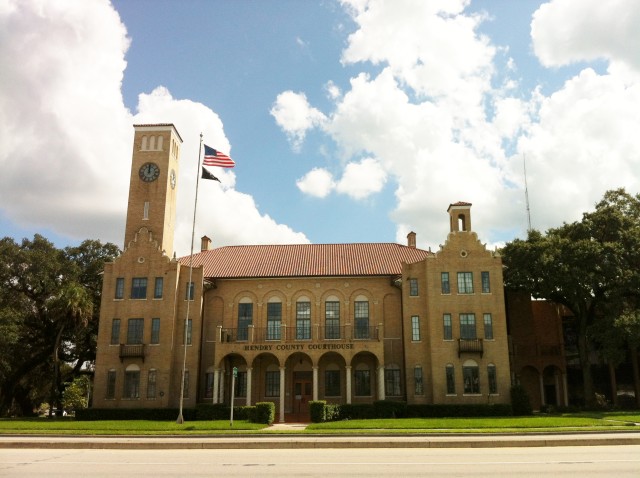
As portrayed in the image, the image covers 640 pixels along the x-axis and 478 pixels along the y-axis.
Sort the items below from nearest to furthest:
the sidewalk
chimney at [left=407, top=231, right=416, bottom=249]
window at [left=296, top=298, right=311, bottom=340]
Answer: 1. the sidewalk
2. window at [left=296, top=298, right=311, bottom=340]
3. chimney at [left=407, top=231, right=416, bottom=249]

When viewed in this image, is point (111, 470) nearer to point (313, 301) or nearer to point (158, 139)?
point (313, 301)

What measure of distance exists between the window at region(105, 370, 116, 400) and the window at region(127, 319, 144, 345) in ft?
7.55

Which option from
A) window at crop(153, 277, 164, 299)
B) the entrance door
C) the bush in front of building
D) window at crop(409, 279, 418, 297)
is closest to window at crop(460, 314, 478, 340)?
window at crop(409, 279, 418, 297)


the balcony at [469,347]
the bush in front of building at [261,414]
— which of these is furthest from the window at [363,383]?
the bush in front of building at [261,414]

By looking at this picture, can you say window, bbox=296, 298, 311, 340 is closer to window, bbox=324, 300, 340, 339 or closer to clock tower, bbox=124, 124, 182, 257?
window, bbox=324, 300, 340, 339

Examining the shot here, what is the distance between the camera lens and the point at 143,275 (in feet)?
134

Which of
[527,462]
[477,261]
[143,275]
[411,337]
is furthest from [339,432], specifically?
[143,275]

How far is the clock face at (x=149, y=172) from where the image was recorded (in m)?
44.3

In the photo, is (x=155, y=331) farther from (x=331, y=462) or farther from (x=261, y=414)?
(x=331, y=462)

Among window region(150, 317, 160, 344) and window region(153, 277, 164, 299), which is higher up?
window region(153, 277, 164, 299)

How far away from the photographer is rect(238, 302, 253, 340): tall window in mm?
41375

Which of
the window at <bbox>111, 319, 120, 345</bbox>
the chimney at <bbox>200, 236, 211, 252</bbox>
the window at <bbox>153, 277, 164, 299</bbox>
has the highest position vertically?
the chimney at <bbox>200, 236, 211, 252</bbox>

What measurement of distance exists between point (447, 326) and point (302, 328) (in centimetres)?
1019

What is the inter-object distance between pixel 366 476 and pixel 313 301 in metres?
28.6
